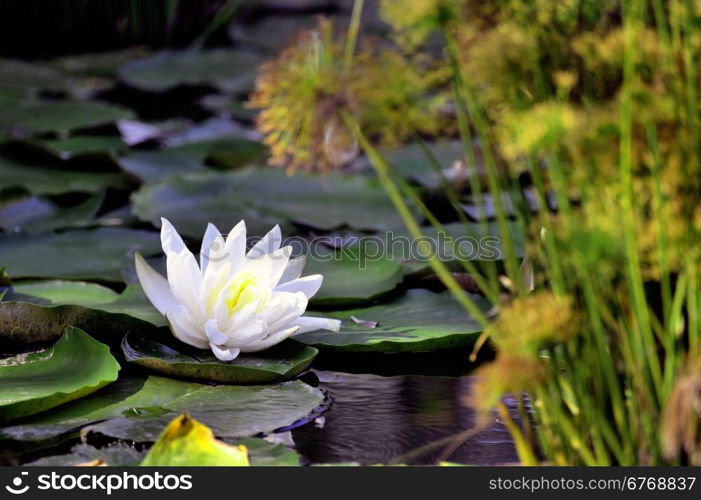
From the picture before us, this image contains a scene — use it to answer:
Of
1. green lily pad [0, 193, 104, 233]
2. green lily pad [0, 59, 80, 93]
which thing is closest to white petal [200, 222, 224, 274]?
green lily pad [0, 193, 104, 233]

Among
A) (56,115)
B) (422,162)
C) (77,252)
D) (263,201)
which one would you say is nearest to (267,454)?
(77,252)

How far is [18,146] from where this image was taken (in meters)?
2.73

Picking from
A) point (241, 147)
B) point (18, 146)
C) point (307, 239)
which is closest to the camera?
point (307, 239)

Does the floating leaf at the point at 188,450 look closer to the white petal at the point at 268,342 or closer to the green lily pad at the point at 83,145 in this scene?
the white petal at the point at 268,342

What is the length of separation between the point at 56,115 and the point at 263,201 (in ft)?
A: 3.76

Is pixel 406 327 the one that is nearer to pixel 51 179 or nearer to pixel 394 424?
pixel 394 424

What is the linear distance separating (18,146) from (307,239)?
0.96 metres

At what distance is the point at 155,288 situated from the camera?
1.58 m

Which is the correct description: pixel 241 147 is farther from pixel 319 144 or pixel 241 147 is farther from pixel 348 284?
pixel 319 144

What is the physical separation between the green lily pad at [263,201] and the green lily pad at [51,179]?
0.69 ft

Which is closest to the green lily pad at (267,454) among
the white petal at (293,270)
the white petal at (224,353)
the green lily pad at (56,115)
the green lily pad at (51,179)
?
the white petal at (224,353)

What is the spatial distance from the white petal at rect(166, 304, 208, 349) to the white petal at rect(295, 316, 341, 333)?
0.51 ft

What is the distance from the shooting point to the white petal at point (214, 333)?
4.83 feet
